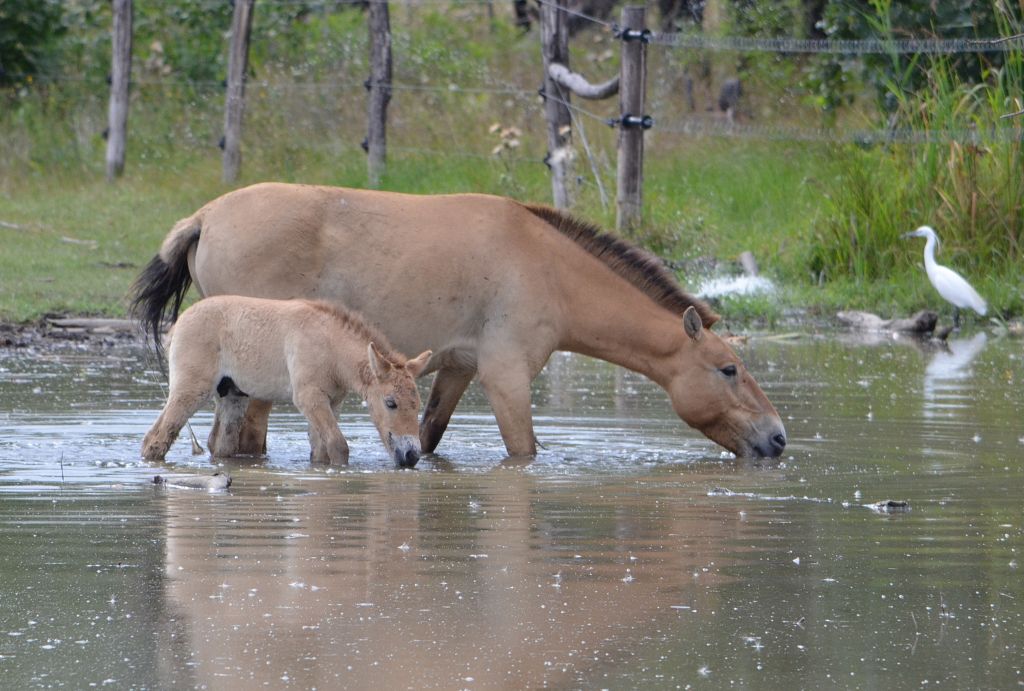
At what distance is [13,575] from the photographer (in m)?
5.45

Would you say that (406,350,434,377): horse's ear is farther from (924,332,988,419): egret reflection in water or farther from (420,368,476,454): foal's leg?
(924,332,988,419): egret reflection in water

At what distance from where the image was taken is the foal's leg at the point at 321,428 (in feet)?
26.7

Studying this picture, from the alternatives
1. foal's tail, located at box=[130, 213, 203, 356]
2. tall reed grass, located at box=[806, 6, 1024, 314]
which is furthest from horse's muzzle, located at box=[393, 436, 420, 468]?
Result: tall reed grass, located at box=[806, 6, 1024, 314]

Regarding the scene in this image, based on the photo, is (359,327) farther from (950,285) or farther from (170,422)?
(950,285)

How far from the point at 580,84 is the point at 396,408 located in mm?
8008

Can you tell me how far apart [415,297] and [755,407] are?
1850 mm

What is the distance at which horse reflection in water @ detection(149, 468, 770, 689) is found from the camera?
14.7ft

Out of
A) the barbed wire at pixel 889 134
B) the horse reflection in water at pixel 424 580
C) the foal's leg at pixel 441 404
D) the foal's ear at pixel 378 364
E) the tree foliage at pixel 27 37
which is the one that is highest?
the tree foliage at pixel 27 37

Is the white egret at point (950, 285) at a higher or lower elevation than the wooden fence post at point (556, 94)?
lower

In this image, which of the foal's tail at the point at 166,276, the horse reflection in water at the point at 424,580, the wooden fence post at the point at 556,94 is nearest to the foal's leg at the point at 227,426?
the foal's tail at the point at 166,276

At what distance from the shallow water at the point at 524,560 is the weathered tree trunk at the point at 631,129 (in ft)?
19.4

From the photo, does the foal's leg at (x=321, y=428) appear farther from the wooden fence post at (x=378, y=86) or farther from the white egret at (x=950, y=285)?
the wooden fence post at (x=378, y=86)

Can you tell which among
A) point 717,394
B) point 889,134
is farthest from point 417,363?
point 889,134

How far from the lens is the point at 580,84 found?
15.7 meters
